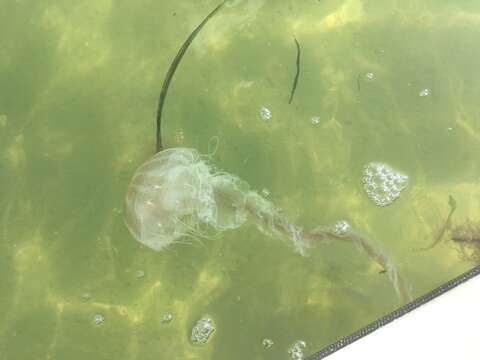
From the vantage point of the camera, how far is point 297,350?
212 centimetres

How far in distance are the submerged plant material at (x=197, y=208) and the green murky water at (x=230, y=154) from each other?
0.15ft

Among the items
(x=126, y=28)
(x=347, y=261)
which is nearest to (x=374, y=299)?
(x=347, y=261)

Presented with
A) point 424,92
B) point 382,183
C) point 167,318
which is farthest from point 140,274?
point 424,92

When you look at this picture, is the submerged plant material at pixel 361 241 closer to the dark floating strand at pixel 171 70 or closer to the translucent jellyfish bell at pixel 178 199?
the translucent jellyfish bell at pixel 178 199

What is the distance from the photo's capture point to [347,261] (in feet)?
7.27

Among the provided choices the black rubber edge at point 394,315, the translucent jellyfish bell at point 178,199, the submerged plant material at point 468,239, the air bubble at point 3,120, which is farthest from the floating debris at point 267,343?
the air bubble at point 3,120

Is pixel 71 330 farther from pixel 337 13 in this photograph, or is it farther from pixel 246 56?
pixel 337 13

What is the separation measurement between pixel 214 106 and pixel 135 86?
0.39 meters

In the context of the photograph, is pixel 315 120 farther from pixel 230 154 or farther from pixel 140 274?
pixel 140 274

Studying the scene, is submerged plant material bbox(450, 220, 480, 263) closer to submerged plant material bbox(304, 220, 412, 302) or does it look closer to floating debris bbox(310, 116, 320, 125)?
submerged plant material bbox(304, 220, 412, 302)

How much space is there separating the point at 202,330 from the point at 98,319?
45 centimetres

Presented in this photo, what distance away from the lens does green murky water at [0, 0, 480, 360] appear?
2.15 metres

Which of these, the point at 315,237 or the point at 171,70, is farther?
the point at 171,70

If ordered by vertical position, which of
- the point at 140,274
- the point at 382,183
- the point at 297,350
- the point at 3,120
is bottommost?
the point at 297,350
